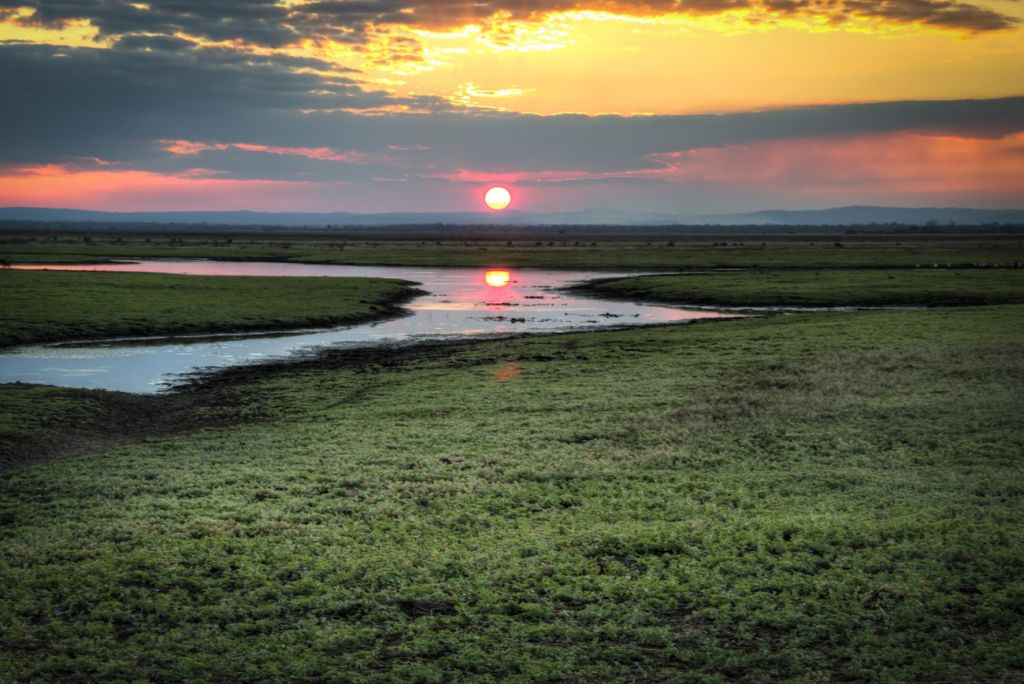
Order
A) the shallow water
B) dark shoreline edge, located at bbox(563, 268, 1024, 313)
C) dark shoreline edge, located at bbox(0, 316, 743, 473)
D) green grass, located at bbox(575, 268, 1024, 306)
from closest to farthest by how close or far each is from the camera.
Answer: dark shoreline edge, located at bbox(0, 316, 743, 473), the shallow water, dark shoreline edge, located at bbox(563, 268, 1024, 313), green grass, located at bbox(575, 268, 1024, 306)

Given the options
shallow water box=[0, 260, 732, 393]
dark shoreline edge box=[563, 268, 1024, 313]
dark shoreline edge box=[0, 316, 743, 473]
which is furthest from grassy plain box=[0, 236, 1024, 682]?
dark shoreline edge box=[563, 268, 1024, 313]

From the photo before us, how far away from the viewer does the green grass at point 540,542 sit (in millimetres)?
10047

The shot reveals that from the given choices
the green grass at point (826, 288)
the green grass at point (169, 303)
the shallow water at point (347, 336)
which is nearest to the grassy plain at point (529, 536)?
the shallow water at point (347, 336)

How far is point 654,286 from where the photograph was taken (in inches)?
3009

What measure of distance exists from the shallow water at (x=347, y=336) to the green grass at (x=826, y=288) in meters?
5.99

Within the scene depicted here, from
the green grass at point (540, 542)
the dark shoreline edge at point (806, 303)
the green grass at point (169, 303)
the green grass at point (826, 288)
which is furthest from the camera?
the green grass at point (826, 288)

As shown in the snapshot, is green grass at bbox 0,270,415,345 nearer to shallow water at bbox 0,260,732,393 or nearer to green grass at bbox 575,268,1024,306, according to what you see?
shallow water at bbox 0,260,732,393

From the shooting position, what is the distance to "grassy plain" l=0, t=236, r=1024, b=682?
1008cm

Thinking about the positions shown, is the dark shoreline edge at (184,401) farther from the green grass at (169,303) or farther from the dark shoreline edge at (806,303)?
the dark shoreline edge at (806,303)

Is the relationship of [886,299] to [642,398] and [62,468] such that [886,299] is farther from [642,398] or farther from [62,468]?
[62,468]

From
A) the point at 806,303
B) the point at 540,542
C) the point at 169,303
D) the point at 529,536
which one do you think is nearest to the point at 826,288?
the point at 806,303

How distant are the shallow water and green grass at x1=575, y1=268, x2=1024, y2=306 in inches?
236

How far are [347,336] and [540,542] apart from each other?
34.6 m

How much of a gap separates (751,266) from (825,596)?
100m
